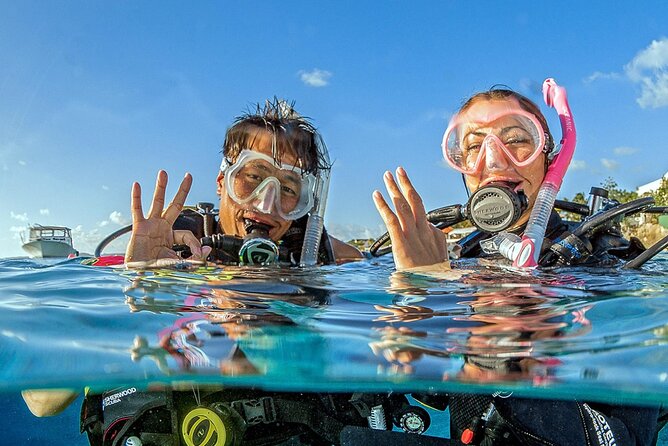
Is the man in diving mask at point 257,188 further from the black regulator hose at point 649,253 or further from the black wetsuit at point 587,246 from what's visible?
the black regulator hose at point 649,253

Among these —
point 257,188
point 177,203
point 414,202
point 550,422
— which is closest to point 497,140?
point 414,202

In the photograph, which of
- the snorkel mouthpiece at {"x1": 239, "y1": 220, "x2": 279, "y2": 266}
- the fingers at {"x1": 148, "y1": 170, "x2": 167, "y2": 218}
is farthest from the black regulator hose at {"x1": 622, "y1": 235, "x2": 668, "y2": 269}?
the fingers at {"x1": 148, "y1": 170, "x2": 167, "y2": 218}

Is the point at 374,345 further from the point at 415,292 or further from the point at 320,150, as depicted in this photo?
the point at 320,150

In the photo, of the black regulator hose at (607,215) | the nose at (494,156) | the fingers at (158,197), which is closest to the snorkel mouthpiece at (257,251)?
the fingers at (158,197)

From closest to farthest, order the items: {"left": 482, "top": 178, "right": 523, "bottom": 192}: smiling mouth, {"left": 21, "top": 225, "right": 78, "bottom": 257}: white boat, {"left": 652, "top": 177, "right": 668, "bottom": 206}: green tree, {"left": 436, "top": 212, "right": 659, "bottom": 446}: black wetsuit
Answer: {"left": 436, "top": 212, "right": 659, "bottom": 446}: black wetsuit → {"left": 482, "top": 178, "right": 523, "bottom": 192}: smiling mouth → {"left": 21, "top": 225, "right": 78, "bottom": 257}: white boat → {"left": 652, "top": 177, "right": 668, "bottom": 206}: green tree

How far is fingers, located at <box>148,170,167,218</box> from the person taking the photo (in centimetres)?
425

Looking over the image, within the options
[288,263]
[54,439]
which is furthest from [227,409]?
[54,439]

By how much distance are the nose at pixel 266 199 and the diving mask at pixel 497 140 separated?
1.63 metres

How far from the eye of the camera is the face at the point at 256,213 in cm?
502

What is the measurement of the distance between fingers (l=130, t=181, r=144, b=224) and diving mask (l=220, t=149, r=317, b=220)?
1.03m

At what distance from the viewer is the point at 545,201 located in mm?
4254

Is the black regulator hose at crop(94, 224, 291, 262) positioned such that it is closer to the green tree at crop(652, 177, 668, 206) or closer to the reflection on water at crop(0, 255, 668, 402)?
the reflection on water at crop(0, 255, 668, 402)

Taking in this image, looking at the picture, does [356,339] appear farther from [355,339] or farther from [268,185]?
[268,185]

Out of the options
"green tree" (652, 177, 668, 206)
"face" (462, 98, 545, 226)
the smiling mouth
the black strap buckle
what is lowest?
the black strap buckle
